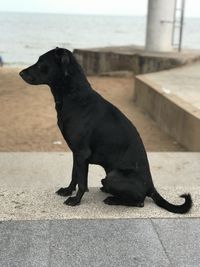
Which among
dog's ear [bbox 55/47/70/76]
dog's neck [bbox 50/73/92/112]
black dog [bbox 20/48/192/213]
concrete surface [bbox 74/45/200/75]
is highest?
dog's ear [bbox 55/47/70/76]

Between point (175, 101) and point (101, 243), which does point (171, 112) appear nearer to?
point (175, 101)

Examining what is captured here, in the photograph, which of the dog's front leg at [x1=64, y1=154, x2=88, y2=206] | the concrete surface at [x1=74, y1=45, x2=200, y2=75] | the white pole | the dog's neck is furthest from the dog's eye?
the white pole

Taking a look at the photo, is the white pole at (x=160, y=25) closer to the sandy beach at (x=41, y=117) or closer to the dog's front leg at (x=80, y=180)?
the sandy beach at (x=41, y=117)

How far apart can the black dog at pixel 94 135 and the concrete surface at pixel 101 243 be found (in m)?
0.34

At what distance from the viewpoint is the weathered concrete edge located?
26.5ft

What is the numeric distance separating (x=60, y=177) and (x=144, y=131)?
4.39 m

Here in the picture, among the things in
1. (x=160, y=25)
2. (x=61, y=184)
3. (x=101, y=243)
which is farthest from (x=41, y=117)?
(x=101, y=243)

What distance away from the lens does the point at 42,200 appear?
4305 millimetres

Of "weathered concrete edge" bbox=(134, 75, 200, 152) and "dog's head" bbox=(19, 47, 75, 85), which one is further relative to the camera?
"weathered concrete edge" bbox=(134, 75, 200, 152)

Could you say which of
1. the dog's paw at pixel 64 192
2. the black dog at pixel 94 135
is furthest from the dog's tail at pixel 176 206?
the dog's paw at pixel 64 192

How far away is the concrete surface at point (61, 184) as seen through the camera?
402 centimetres

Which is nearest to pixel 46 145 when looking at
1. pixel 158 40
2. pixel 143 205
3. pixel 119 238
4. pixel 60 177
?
pixel 60 177

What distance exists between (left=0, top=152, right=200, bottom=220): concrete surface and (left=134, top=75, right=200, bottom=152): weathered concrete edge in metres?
1.12

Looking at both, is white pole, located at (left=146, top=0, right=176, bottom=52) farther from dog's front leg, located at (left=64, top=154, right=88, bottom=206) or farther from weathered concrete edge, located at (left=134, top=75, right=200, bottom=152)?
dog's front leg, located at (left=64, top=154, right=88, bottom=206)
